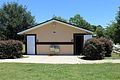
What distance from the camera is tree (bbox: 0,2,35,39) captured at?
4503cm

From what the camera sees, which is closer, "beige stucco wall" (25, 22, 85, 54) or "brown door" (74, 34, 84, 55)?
"beige stucco wall" (25, 22, 85, 54)

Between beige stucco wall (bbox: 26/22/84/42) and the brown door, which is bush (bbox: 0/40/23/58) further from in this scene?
the brown door

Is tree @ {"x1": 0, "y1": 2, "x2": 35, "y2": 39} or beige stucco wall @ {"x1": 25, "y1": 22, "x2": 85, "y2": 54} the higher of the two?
tree @ {"x1": 0, "y1": 2, "x2": 35, "y2": 39}

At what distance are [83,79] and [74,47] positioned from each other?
21470 millimetres

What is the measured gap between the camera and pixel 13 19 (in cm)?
4581

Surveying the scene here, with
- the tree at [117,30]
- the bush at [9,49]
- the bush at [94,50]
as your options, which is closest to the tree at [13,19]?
the bush at [9,49]

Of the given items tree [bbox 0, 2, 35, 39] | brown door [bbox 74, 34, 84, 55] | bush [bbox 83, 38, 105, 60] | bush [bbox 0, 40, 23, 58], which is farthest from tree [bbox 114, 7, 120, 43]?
tree [bbox 0, 2, 35, 39]

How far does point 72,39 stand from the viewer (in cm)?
3541

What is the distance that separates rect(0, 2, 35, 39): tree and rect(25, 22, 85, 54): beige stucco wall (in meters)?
9.57

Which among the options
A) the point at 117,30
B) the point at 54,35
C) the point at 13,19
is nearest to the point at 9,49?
the point at 54,35

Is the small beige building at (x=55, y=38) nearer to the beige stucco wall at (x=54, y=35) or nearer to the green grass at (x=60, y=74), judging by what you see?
the beige stucco wall at (x=54, y=35)

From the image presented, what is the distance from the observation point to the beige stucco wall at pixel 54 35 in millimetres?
35281

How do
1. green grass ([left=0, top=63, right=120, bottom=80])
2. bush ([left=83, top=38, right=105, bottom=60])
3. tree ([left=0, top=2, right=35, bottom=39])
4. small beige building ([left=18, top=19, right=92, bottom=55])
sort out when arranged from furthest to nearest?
tree ([left=0, top=2, right=35, bottom=39]), small beige building ([left=18, top=19, right=92, bottom=55]), bush ([left=83, top=38, right=105, bottom=60]), green grass ([left=0, top=63, right=120, bottom=80])

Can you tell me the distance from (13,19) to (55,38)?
12.2 metres
